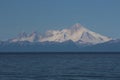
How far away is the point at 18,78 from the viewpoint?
8062 centimetres

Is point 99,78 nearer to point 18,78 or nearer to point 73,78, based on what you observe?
point 73,78

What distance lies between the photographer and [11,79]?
77688 mm

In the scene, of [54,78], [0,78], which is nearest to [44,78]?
[54,78]

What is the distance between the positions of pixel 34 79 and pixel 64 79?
4595 mm

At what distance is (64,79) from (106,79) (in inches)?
247

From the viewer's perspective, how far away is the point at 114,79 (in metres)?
76.8

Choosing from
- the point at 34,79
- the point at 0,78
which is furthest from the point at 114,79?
the point at 0,78

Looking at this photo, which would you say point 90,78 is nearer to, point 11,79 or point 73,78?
point 73,78

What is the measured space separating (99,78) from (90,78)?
1.51m

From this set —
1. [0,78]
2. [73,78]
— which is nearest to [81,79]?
[73,78]


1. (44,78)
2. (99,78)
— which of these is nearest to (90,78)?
(99,78)

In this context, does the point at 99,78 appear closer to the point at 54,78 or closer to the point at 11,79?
the point at 54,78

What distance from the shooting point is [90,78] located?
79875 mm

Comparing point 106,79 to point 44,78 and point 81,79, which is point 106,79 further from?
point 44,78
